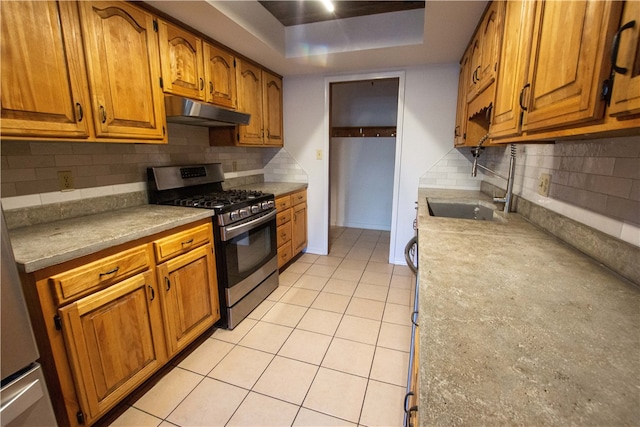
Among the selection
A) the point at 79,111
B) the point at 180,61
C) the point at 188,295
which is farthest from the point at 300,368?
the point at 180,61

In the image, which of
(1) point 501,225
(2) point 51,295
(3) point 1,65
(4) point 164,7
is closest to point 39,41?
(3) point 1,65

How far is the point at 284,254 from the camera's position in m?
3.06

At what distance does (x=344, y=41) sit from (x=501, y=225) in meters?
2.04

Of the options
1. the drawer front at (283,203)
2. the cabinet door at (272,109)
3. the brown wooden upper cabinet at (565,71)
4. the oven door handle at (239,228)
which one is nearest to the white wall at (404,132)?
the cabinet door at (272,109)

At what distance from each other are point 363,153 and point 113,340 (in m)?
4.04

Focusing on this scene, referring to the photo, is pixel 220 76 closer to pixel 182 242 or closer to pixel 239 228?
→ pixel 239 228

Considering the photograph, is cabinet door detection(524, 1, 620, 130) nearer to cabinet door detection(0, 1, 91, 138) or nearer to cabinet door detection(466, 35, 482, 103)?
cabinet door detection(466, 35, 482, 103)

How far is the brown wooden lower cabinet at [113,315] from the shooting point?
1133 millimetres

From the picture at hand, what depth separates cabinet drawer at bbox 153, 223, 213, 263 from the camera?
5.13 feet

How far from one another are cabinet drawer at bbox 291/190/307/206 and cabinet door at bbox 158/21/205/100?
1.35 meters

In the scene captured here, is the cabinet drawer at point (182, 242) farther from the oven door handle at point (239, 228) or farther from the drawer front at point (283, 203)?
the drawer front at point (283, 203)

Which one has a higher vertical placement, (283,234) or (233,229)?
(233,229)

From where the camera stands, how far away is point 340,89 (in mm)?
4453

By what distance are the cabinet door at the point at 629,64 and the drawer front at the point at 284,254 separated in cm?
263
